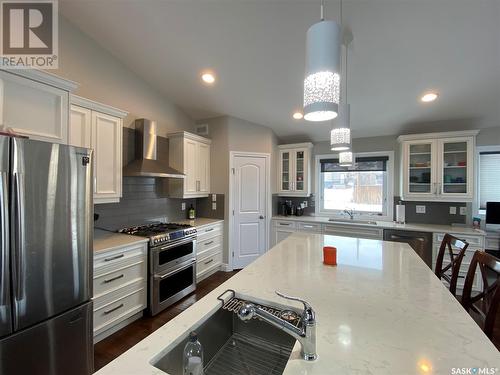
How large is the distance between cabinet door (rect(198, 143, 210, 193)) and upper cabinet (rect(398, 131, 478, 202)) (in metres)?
3.18

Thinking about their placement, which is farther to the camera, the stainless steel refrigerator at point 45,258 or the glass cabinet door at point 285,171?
the glass cabinet door at point 285,171

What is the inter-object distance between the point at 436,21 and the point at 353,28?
63cm

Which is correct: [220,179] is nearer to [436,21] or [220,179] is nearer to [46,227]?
[46,227]

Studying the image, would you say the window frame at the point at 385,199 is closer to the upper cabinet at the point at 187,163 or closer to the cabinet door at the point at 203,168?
the cabinet door at the point at 203,168

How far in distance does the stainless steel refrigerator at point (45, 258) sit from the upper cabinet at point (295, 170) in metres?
3.36

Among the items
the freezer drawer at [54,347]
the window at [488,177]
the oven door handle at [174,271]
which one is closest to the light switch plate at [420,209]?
the window at [488,177]

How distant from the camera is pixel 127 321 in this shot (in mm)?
2395

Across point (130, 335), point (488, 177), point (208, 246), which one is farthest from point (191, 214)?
point (488, 177)

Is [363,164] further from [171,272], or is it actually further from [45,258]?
[45,258]

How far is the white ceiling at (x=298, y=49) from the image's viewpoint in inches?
74.0

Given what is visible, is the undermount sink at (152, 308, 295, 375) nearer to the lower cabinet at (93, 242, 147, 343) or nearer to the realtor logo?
the lower cabinet at (93, 242, 147, 343)

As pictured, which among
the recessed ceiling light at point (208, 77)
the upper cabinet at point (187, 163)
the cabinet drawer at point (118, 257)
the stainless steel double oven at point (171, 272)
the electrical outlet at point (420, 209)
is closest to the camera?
the cabinet drawer at point (118, 257)

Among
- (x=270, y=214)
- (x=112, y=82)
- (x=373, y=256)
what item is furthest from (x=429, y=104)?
(x=112, y=82)

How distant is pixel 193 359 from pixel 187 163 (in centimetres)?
305
